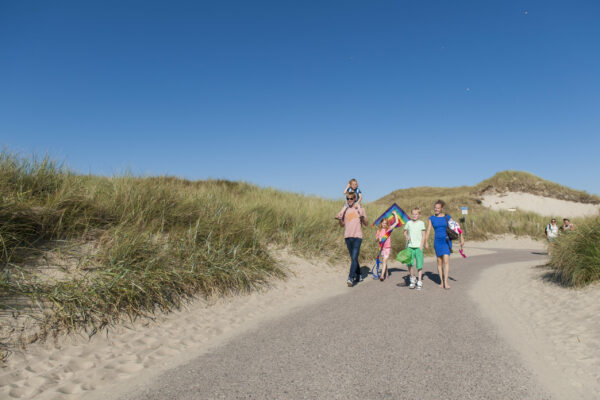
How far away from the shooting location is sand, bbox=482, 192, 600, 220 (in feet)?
130

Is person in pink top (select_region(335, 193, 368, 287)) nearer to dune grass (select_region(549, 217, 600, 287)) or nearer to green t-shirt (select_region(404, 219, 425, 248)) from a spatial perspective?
green t-shirt (select_region(404, 219, 425, 248))

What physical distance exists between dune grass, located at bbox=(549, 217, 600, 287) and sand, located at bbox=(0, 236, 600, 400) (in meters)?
0.38

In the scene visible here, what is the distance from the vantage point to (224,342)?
436 cm

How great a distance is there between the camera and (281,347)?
4.09 meters

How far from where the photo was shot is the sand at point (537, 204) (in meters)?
39.6

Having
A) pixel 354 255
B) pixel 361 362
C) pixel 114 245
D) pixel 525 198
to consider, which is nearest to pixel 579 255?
pixel 354 255

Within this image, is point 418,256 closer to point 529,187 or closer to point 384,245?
point 384,245

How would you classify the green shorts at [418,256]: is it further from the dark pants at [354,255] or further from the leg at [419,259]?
the dark pants at [354,255]

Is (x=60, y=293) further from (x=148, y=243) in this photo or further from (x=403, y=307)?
(x=403, y=307)

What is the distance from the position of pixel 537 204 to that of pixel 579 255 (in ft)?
135

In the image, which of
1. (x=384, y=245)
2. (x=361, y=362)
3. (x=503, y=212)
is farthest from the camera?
(x=503, y=212)

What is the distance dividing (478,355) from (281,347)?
2.28 metres

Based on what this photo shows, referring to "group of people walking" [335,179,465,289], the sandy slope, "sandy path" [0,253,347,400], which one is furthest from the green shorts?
"sandy path" [0,253,347,400]

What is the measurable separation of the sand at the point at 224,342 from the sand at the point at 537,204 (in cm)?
3928
